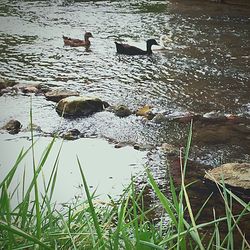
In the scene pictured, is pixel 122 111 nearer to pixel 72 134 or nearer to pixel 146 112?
pixel 146 112

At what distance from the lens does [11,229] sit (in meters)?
1.21

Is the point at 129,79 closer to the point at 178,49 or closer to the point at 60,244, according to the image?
the point at 178,49

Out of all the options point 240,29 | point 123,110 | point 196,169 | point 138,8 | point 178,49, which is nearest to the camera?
point 196,169

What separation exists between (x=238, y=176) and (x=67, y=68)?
3435 mm

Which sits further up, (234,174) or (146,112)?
(234,174)

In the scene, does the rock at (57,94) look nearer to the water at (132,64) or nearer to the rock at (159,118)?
the water at (132,64)

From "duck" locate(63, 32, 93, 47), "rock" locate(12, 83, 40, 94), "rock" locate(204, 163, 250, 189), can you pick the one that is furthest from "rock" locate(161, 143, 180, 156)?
"duck" locate(63, 32, 93, 47)

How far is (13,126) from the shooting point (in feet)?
13.7

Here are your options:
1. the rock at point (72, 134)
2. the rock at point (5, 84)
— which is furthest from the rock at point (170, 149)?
the rock at point (5, 84)

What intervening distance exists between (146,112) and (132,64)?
1.98 m

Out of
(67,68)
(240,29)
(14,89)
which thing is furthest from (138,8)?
(14,89)

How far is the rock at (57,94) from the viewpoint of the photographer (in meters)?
4.94

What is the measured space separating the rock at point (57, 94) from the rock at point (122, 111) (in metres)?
0.66

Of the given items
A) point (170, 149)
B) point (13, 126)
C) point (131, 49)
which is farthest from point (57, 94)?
point (131, 49)
